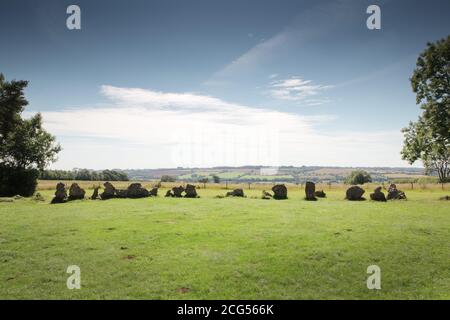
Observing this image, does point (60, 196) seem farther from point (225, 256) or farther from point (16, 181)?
point (225, 256)

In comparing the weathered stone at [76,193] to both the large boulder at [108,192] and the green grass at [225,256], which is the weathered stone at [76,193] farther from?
the green grass at [225,256]

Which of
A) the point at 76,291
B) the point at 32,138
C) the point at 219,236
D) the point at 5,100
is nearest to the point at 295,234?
the point at 219,236

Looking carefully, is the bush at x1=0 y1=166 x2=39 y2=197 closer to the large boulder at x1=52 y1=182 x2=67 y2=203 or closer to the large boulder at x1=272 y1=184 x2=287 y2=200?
the large boulder at x1=52 y1=182 x2=67 y2=203

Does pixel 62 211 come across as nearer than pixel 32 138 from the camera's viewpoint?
Yes

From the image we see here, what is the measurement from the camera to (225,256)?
15625 millimetres

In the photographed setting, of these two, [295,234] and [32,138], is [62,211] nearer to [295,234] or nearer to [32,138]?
[295,234]

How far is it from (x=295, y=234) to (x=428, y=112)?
110 feet

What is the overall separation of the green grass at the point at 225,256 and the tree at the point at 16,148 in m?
29.8

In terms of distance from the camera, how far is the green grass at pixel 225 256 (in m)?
12.2

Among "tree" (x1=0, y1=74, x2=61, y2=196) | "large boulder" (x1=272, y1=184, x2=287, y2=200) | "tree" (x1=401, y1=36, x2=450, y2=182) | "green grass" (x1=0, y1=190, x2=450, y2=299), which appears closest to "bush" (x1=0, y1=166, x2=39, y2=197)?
"tree" (x1=0, y1=74, x2=61, y2=196)

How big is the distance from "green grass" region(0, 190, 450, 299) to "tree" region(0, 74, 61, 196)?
29801mm

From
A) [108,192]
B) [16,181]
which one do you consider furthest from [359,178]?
[16,181]
